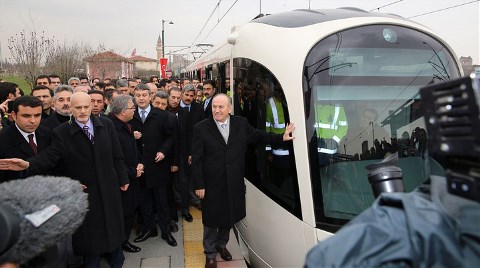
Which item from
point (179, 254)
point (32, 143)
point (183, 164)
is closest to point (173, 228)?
point (179, 254)

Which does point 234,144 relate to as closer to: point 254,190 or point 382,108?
point 254,190

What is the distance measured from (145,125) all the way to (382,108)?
105 inches

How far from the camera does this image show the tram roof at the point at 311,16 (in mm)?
3234

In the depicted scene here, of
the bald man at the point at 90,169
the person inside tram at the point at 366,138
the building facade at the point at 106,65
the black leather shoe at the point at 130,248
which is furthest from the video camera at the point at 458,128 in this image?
the building facade at the point at 106,65

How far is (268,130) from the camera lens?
344cm

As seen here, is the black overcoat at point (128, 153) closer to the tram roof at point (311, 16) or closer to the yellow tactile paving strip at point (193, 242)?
the yellow tactile paving strip at point (193, 242)

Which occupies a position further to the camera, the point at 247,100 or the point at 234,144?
the point at 247,100

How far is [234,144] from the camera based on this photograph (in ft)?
11.4

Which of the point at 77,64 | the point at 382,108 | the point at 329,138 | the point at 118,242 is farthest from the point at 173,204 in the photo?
the point at 77,64

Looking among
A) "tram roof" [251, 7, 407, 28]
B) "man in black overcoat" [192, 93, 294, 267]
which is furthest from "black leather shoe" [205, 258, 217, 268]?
"tram roof" [251, 7, 407, 28]

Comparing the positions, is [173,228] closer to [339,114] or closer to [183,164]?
[183,164]

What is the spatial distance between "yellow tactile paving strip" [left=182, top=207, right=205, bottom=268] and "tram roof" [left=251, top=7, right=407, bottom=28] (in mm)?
2543

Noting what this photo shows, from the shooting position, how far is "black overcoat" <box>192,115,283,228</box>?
346cm

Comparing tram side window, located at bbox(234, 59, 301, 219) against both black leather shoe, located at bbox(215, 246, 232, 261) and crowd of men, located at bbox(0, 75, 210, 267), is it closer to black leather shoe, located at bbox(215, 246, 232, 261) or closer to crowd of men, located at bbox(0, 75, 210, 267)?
black leather shoe, located at bbox(215, 246, 232, 261)
